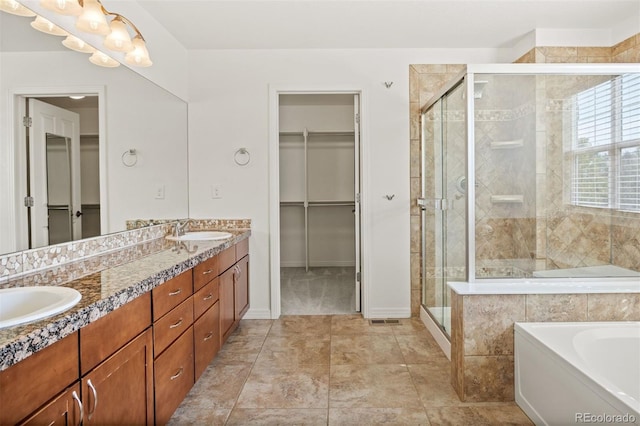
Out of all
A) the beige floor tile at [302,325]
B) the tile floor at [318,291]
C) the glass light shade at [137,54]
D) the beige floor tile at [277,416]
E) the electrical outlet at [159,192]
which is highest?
the glass light shade at [137,54]

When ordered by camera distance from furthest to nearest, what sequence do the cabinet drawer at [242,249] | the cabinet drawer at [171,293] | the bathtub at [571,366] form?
the cabinet drawer at [242,249] < the cabinet drawer at [171,293] < the bathtub at [571,366]

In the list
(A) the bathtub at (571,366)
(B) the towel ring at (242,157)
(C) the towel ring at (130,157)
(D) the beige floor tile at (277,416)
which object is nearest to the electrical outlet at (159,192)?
(C) the towel ring at (130,157)

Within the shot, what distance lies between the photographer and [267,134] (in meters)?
3.16

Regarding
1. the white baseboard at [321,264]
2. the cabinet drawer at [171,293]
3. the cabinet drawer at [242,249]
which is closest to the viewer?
the cabinet drawer at [171,293]

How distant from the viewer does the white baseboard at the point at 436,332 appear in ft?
7.95

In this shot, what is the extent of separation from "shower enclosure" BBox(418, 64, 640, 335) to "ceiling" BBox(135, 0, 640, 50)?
23.9 inches

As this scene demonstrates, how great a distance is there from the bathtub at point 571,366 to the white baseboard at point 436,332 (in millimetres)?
579

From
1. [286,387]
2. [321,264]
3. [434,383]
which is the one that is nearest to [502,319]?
[434,383]

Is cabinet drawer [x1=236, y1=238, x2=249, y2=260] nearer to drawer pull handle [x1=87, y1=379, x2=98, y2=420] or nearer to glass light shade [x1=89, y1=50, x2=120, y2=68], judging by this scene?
glass light shade [x1=89, y1=50, x2=120, y2=68]

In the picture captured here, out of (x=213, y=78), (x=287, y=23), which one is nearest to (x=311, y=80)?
(x=287, y=23)

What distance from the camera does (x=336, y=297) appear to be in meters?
3.79

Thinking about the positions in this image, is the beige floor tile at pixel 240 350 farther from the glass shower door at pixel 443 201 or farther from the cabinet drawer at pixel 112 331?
the glass shower door at pixel 443 201

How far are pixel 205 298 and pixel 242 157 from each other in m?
1.46

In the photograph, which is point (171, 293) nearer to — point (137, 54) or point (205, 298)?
point (205, 298)
